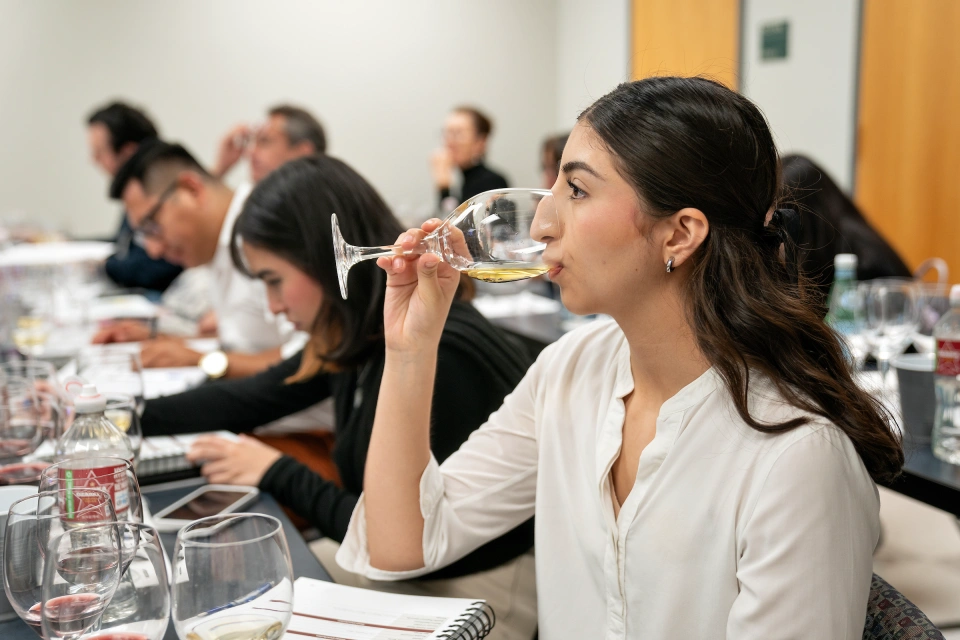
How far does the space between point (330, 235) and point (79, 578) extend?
1.05 m

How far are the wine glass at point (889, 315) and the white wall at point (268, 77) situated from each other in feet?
15.2

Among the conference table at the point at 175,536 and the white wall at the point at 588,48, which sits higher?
the white wall at the point at 588,48

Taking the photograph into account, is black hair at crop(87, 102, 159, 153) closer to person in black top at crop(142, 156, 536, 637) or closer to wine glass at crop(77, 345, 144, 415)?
person in black top at crop(142, 156, 536, 637)

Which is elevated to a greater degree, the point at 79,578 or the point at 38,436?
the point at 79,578

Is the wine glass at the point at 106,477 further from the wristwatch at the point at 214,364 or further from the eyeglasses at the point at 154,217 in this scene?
the eyeglasses at the point at 154,217

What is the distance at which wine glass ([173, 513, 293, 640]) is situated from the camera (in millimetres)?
833

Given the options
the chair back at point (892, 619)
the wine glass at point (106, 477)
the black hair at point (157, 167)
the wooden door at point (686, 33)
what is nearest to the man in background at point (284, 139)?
the black hair at point (157, 167)

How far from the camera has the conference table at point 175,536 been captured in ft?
3.49

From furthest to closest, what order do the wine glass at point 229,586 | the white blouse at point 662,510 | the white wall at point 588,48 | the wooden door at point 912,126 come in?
1. the white wall at point 588,48
2. the wooden door at point 912,126
3. the white blouse at point 662,510
4. the wine glass at point 229,586

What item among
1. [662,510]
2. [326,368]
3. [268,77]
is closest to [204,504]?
[326,368]

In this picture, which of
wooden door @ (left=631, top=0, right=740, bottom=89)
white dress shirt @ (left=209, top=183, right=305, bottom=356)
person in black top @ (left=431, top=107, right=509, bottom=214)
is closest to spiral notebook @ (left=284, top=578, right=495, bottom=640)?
white dress shirt @ (left=209, top=183, right=305, bottom=356)

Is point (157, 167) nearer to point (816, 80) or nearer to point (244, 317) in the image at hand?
point (244, 317)

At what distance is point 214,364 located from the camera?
103 inches

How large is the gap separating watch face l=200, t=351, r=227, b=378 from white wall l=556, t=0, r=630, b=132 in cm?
459
